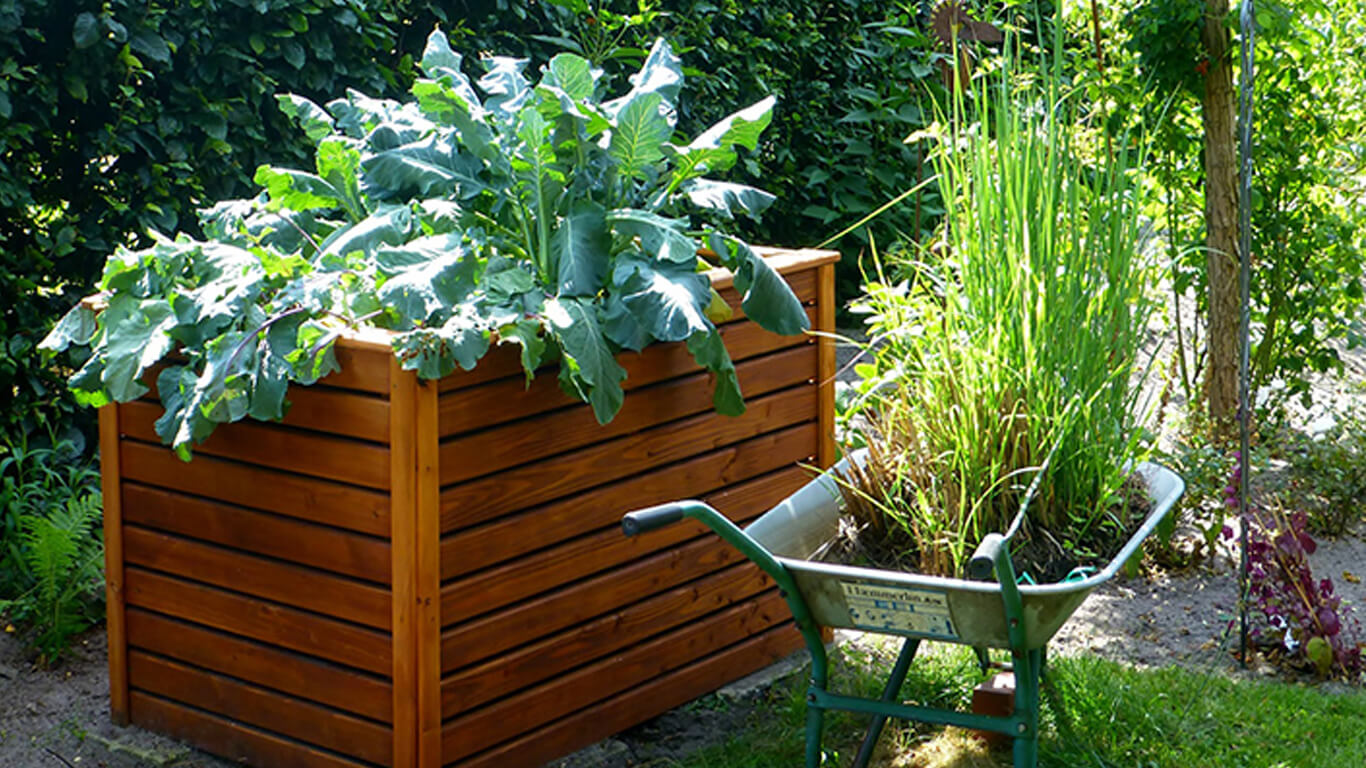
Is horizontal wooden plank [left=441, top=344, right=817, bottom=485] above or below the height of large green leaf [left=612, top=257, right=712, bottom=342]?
below

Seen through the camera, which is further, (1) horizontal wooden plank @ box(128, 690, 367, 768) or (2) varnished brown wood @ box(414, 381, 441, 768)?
(1) horizontal wooden plank @ box(128, 690, 367, 768)

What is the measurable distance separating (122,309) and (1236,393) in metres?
3.65

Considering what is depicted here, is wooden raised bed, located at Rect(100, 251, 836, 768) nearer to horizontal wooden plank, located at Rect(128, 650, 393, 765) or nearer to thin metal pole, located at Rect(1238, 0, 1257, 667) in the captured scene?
horizontal wooden plank, located at Rect(128, 650, 393, 765)

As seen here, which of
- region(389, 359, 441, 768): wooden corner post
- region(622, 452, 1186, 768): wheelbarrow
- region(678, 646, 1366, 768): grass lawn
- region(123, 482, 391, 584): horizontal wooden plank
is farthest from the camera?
region(678, 646, 1366, 768): grass lawn

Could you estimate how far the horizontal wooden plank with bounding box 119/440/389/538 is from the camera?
2916 mm

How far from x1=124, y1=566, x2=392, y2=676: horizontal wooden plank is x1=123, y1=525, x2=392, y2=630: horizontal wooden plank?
0.07ft

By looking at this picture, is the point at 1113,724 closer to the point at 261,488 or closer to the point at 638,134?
the point at 638,134

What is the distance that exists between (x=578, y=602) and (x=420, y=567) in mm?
505

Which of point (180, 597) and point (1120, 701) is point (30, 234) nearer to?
point (180, 597)

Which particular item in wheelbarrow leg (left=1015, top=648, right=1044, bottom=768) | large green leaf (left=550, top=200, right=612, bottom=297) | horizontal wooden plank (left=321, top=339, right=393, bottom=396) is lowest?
wheelbarrow leg (left=1015, top=648, right=1044, bottom=768)

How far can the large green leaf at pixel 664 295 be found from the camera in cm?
301

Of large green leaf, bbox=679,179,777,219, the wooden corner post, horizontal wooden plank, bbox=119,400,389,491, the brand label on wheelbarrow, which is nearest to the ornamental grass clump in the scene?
the brand label on wheelbarrow

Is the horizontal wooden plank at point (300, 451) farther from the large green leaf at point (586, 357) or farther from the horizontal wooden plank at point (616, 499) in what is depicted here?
the large green leaf at point (586, 357)

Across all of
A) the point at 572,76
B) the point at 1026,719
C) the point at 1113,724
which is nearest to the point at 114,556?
the point at 572,76
